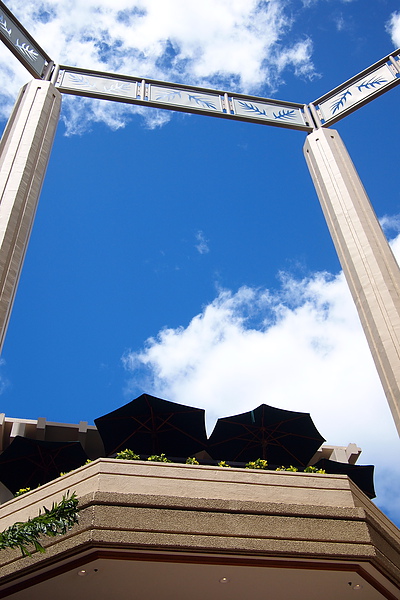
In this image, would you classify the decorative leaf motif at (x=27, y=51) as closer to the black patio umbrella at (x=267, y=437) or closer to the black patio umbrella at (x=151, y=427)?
the black patio umbrella at (x=151, y=427)

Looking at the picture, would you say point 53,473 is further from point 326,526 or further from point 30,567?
point 326,526

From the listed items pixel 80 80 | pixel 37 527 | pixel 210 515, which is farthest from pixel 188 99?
pixel 37 527

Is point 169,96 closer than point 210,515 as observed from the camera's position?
No

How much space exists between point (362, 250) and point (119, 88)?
929 centimetres

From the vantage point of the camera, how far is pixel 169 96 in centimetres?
1897

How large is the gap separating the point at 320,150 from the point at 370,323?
615cm

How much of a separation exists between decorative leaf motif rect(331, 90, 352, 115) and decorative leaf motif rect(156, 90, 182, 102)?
462 cm

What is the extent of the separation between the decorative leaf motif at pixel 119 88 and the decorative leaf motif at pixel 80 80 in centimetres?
47

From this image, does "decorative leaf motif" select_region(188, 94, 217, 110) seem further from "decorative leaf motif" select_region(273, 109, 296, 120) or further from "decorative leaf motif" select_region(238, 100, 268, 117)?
"decorative leaf motif" select_region(273, 109, 296, 120)

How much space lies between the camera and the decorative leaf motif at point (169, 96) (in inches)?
740

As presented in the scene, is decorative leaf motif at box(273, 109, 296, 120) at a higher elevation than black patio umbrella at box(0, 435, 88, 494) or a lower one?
higher

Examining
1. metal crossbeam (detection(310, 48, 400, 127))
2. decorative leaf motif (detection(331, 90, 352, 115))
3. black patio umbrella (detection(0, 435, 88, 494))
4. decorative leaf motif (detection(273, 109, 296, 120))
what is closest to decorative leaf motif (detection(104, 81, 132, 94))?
decorative leaf motif (detection(273, 109, 296, 120))

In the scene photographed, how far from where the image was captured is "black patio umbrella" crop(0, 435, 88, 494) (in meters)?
14.1

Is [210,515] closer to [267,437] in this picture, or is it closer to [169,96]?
[267,437]
